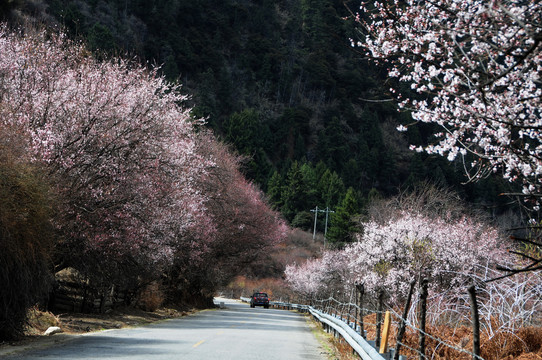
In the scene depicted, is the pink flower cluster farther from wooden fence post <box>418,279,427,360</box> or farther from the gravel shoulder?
wooden fence post <box>418,279,427,360</box>

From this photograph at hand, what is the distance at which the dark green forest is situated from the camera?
9769cm

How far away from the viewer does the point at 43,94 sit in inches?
823

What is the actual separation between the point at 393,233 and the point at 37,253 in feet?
60.7

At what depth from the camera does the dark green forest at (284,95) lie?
320 ft

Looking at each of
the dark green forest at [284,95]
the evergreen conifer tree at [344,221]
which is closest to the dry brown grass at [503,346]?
the dark green forest at [284,95]

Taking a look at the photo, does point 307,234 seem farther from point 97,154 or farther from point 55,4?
point 97,154

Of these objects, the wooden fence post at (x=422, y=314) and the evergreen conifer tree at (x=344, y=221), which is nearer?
the wooden fence post at (x=422, y=314)

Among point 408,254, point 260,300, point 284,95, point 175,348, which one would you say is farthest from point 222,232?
point 284,95

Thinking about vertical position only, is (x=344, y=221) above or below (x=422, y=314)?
above

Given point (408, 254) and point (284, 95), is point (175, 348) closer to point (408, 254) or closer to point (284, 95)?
point (408, 254)

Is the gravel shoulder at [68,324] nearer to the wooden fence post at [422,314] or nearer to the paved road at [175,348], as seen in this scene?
the paved road at [175,348]

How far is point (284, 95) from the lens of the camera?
463 ft

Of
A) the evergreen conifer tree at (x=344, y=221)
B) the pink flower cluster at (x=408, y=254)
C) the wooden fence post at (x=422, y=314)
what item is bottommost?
the wooden fence post at (x=422, y=314)

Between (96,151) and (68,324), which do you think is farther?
(96,151)
